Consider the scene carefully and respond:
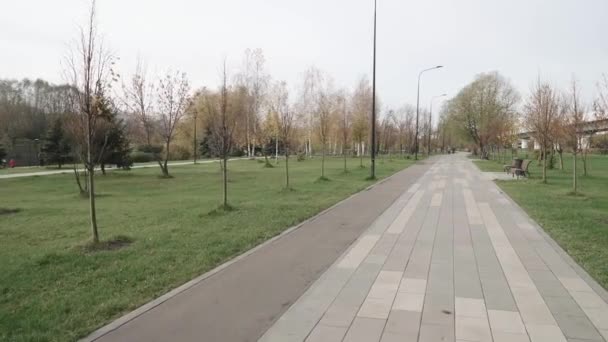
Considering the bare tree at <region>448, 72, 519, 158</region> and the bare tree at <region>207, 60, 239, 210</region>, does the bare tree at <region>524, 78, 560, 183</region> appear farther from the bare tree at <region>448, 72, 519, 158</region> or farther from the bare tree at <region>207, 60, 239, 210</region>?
the bare tree at <region>448, 72, 519, 158</region>

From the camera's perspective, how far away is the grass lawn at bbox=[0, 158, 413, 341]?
4555 mm

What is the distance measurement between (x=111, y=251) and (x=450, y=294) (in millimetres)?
5670

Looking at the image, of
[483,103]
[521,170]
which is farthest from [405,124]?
[521,170]

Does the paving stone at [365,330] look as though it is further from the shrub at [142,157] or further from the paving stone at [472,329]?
the shrub at [142,157]

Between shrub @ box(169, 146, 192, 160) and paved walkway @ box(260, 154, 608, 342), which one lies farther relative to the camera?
shrub @ box(169, 146, 192, 160)

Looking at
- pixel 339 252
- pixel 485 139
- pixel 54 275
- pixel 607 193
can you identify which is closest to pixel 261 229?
pixel 339 252

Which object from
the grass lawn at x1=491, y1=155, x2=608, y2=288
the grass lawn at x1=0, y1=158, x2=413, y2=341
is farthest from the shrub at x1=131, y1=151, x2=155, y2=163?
the grass lawn at x1=491, y1=155, x2=608, y2=288

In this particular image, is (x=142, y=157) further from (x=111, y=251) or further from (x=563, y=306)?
(x=563, y=306)

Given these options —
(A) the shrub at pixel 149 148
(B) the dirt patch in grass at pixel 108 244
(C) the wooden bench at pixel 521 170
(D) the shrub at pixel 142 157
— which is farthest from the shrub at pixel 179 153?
(B) the dirt patch in grass at pixel 108 244

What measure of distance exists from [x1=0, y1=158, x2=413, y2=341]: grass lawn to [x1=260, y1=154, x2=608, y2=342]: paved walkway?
205 cm

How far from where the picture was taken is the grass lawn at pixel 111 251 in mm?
4555

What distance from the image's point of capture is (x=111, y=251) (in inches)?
284

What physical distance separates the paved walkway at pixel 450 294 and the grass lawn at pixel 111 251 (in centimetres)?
205

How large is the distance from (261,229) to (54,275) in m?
4.06
